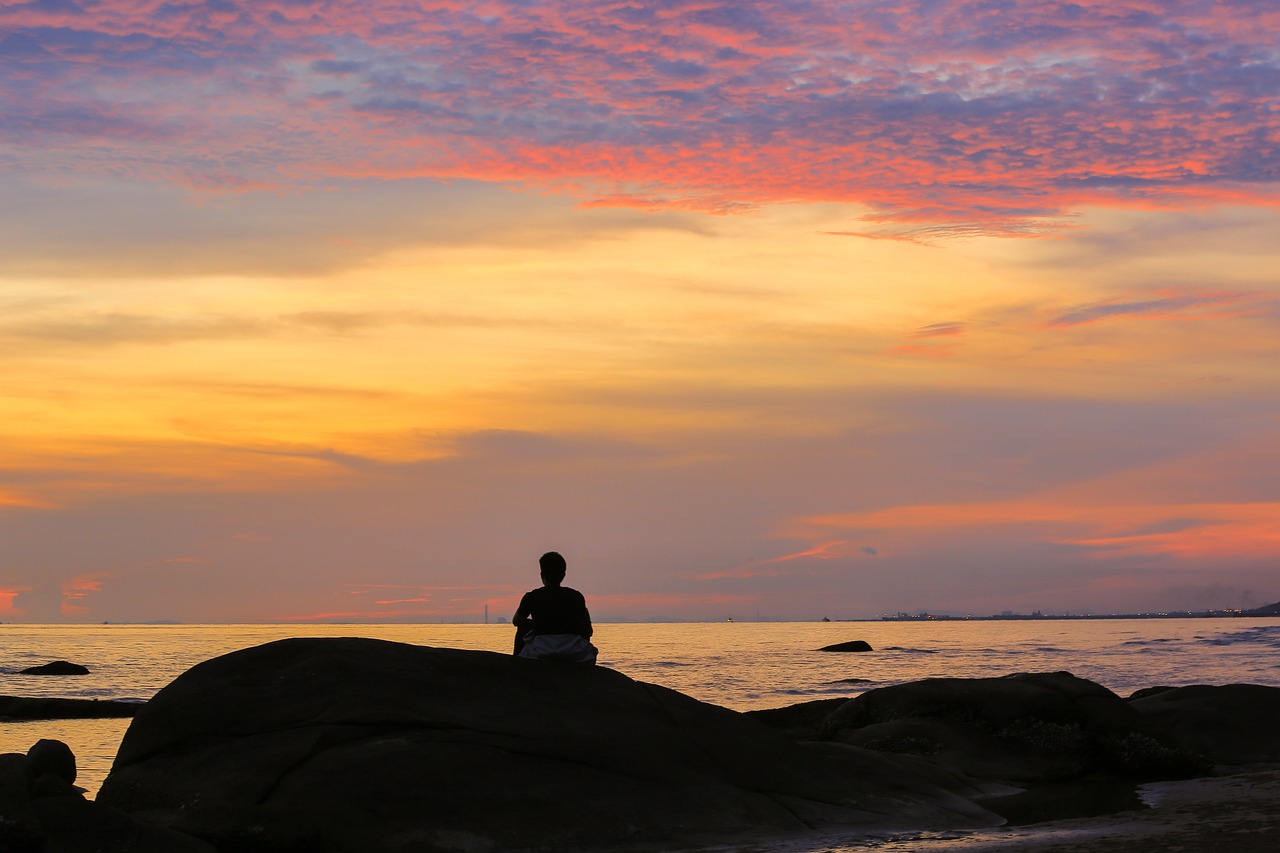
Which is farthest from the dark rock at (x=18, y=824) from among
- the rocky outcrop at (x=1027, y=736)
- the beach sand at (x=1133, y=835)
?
the rocky outcrop at (x=1027, y=736)

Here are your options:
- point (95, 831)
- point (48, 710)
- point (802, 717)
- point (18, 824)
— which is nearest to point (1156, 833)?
point (95, 831)

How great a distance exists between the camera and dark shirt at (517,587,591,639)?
13.6m

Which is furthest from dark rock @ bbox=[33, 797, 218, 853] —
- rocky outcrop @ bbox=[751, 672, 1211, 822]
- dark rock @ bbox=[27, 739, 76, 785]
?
rocky outcrop @ bbox=[751, 672, 1211, 822]

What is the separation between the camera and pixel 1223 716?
2000cm

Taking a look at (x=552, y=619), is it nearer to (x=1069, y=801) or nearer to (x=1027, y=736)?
(x=1069, y=801)

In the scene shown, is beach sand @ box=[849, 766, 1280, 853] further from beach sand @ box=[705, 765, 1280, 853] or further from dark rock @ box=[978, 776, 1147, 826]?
dark rock @ box=[978, 776, 1147, 826]

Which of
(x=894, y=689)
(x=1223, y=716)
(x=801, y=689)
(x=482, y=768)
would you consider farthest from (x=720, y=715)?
(x=801, y=689)

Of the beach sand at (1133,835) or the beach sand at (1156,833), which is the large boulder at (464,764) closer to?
the beach sand at (1133,835)

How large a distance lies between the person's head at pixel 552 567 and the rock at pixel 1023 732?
20.3 ft

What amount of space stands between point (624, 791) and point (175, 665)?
215ft

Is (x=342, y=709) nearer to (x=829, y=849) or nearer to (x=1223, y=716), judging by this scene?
(x=829, y=849)

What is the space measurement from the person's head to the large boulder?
1.00 metres

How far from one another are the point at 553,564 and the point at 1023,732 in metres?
8.29

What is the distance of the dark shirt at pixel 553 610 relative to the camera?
13.6 metres
